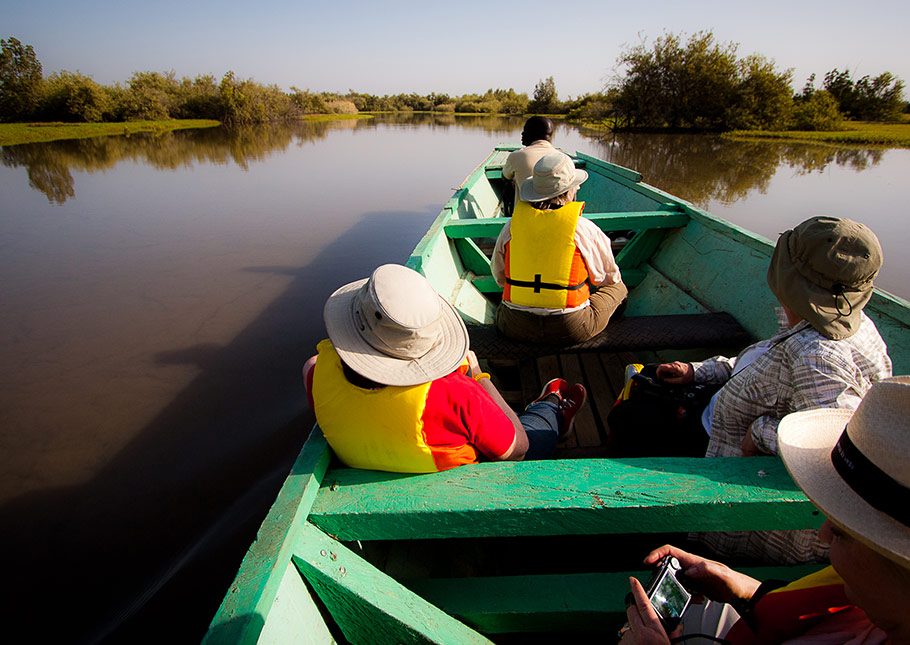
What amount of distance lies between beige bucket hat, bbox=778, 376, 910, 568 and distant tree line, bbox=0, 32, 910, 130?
33364mm

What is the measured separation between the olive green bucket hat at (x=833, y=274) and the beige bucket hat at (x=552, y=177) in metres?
1.32

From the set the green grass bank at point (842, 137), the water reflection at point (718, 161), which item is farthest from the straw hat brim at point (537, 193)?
the green grass bank at point (842, 137)

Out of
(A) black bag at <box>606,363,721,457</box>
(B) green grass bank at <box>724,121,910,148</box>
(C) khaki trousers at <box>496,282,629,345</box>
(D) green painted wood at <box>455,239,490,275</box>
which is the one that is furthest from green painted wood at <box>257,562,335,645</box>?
(B) green grass bank at <box>724,121,910,148</box>

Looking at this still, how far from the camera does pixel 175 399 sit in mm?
3887

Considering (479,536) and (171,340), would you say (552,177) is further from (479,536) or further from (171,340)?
(171,340)

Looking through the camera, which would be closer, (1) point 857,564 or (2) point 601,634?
(1) point 857,564

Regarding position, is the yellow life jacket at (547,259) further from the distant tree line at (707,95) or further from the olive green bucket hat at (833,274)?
the distant tree line at (707,95)

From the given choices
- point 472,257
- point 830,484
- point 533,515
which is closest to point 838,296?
point 830,484

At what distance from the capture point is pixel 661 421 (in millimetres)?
1845

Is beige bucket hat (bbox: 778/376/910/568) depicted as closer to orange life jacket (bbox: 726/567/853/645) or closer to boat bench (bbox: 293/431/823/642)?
orange life jacket (bbox: 726/567/853/645)

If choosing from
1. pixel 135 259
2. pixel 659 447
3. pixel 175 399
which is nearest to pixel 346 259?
pixel 135 259

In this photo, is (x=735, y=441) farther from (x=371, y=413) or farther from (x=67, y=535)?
(x=67, y=535)

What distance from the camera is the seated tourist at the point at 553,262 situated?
2.51 m

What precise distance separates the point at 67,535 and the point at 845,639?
367cm
